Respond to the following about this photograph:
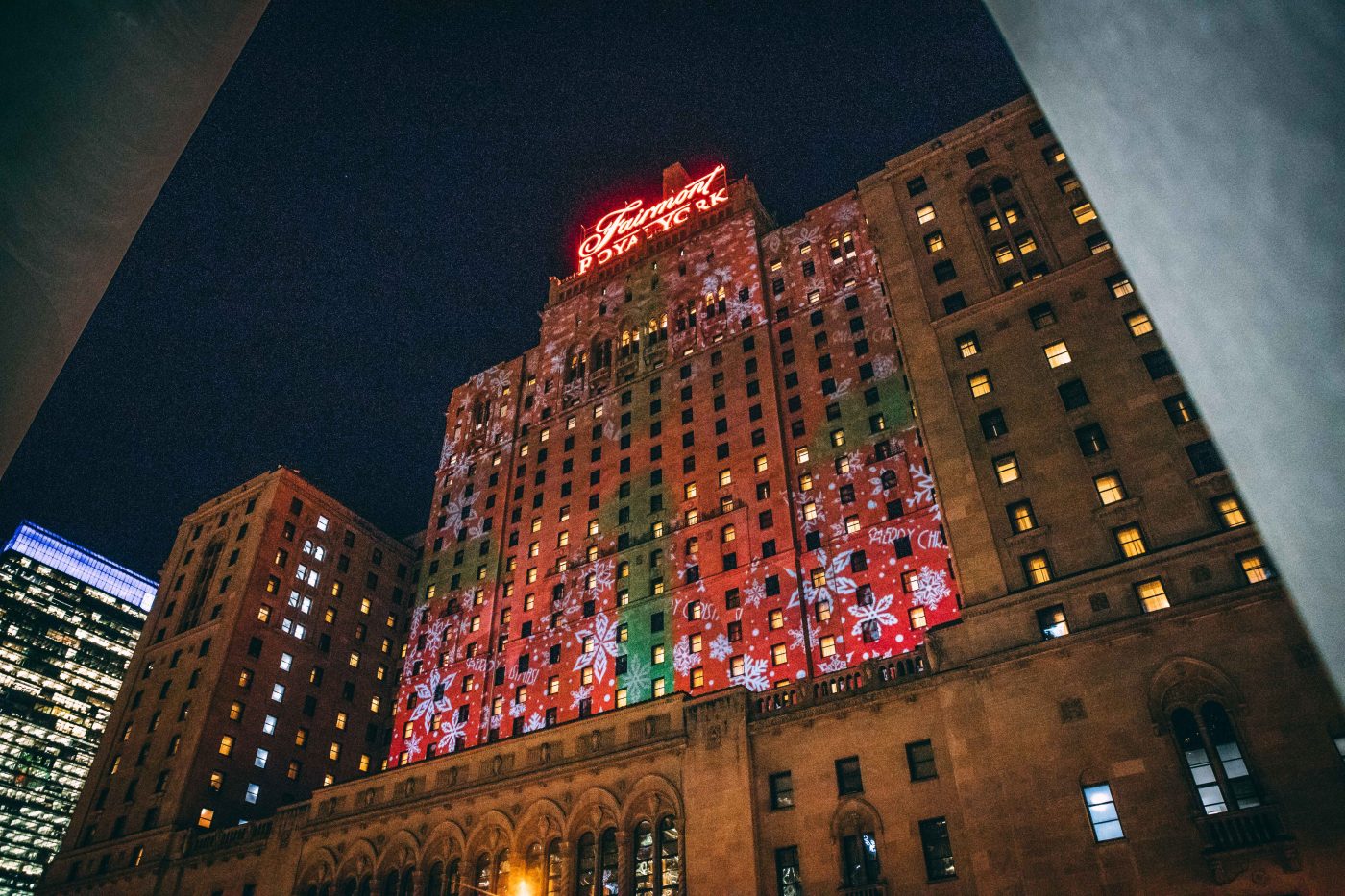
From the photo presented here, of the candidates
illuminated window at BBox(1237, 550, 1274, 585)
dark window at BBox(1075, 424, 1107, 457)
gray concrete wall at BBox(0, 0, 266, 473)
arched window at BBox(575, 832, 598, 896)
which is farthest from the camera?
arched window at BBox(575, 832, 598, 896)

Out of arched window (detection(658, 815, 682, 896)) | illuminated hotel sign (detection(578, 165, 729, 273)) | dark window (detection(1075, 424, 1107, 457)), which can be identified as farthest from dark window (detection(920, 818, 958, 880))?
illuminated hotel sign (detection(578, 165, 729, 273))

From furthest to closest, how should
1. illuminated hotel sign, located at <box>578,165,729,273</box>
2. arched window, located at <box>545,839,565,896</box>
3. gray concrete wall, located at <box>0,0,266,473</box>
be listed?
1. illuminated hotel sign, located at <box>578,165,729,273</box>
2. arched window, located at <box>545,839,565,896</box>
3. gray concrete wall, located at <box>0,0,266,473</box>

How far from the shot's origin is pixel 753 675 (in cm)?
6106

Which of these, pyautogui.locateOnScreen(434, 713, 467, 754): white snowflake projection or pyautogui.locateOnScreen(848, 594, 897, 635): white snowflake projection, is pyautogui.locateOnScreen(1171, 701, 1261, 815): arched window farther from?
pyautogui.locateOnScreen(434, 713, 467, 754): white snowflake projection

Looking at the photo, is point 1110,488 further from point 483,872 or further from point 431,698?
point 431,698

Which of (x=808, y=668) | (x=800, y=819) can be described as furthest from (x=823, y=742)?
(x=808, y=668)

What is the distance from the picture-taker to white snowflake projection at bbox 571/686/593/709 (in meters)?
68.2

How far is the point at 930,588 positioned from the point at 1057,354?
20845mm

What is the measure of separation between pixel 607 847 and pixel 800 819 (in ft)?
33.9

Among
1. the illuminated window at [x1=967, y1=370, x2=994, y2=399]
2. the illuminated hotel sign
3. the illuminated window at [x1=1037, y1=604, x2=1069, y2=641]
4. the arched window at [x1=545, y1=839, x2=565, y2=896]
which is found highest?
the illuminated hotel sign

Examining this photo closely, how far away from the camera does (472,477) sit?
9431cm

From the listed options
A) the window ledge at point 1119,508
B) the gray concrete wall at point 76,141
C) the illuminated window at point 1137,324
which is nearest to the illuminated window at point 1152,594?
the window ledge at point 1119,508

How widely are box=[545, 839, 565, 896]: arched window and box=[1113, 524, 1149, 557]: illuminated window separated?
29140 millimetres

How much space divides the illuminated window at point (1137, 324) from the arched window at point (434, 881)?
44182 mm
